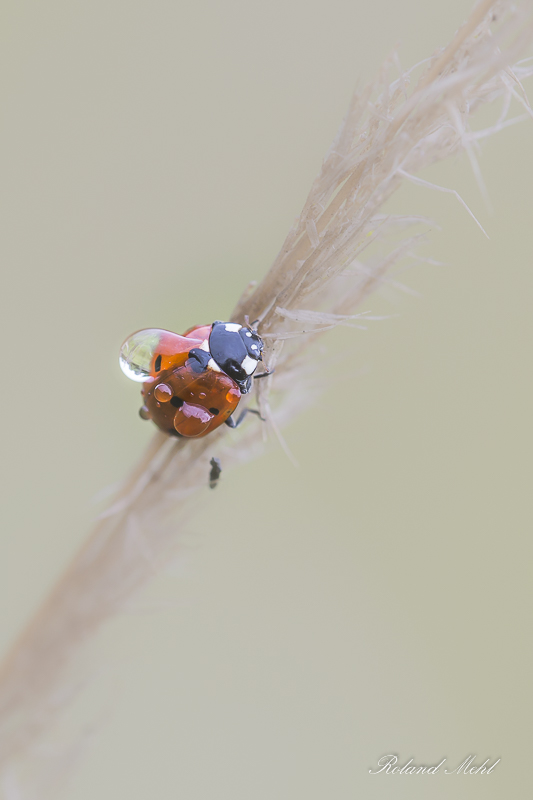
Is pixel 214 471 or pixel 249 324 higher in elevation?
pixel 249 324

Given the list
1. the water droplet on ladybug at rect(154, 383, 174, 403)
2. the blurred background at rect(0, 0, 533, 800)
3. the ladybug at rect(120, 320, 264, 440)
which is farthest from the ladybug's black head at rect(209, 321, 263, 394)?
the blurred background at rect(0, 0, 533, 800)

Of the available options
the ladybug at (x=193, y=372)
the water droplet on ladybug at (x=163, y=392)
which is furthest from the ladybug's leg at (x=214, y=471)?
the water droplet on ladybug at (x=163, y=392)

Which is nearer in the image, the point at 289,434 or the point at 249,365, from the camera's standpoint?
the point at 249,365

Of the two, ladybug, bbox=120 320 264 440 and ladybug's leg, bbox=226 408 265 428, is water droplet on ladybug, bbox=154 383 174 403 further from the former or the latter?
ladybug's leg, bbox=226 408 265 428

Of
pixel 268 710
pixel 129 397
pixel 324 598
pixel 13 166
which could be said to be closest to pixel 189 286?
pixel 129 397

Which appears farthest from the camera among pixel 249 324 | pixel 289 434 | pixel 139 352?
pixel 289 434

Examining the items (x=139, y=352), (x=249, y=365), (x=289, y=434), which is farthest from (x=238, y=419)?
(x=289, y=434)

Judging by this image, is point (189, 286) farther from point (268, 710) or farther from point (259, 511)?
point (268, 710)

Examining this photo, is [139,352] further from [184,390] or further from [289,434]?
[289,434]
